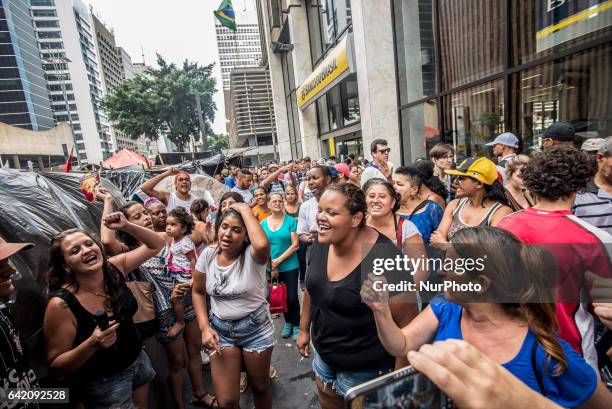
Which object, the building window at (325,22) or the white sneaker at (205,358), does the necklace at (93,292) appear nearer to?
the white sneaker at (205,358)

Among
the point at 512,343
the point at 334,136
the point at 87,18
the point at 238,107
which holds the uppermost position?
the point at 87,18

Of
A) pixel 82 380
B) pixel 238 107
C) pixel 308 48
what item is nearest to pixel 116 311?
pixel 82 380

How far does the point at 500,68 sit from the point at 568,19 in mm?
1140

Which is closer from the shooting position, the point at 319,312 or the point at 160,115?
the point at 319,312

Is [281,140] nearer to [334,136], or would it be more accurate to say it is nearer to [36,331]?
[334,136]

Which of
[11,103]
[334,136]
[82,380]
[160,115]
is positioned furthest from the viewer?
[11,103]

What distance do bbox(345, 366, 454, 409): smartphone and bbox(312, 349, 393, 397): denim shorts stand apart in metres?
1.28

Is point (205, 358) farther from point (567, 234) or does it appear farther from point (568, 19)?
point (568, 19)

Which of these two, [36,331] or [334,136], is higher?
[334,136]

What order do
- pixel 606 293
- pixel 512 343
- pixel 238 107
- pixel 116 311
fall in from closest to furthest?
pixel 512 343 → pixel 606 293 → pixel 116 311 → pixel 238 107

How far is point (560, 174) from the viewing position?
166cm

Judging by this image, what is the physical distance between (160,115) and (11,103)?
58.4 m

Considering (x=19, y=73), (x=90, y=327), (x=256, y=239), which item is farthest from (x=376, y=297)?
(x=19, y=73)

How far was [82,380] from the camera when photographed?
1.92m
